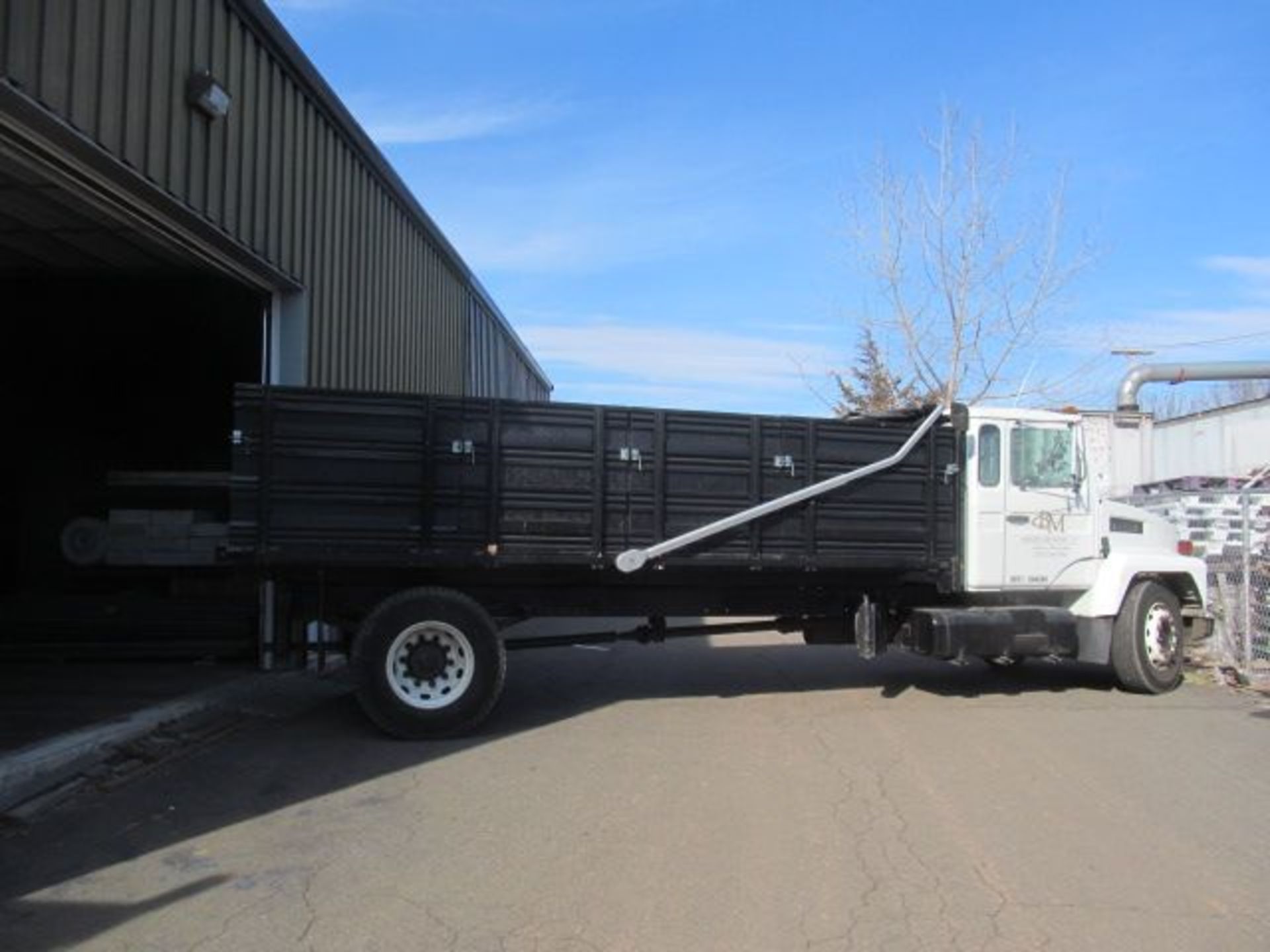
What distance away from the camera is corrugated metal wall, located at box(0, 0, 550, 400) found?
23.8 feet

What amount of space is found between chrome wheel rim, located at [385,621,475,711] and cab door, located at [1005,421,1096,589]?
16.5 ft

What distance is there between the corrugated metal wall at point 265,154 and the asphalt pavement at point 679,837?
4314mm

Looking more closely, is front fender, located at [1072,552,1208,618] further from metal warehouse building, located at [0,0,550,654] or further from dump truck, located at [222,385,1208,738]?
metal warehouse building, located at [0,0,550,654]

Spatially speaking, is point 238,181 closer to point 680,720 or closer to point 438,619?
point 438,619

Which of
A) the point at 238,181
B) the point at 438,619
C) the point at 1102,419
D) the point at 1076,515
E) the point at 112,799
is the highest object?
the point at 238,181

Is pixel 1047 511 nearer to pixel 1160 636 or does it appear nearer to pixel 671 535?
pixel 1160 636

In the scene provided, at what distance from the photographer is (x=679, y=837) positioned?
6.02 m

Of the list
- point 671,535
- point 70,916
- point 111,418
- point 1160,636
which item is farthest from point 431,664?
point 111,418

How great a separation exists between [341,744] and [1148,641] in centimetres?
740

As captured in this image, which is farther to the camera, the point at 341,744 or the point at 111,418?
the point at 111,418

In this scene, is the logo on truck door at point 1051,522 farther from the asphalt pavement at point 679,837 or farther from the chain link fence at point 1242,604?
the chain link fence at point 1242,604

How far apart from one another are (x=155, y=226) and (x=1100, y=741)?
8.44 m

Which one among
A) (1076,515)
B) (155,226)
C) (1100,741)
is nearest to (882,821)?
(1100,741)

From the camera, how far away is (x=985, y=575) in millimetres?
10352
